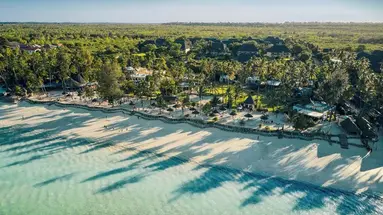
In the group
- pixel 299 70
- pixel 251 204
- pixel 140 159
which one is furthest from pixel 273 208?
pixel 299 70

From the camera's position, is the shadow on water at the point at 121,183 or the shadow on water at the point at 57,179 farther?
the shadow on water at the point at 57,179

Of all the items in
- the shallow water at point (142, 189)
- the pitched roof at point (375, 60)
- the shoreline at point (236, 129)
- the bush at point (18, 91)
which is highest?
the pitched roof at point (375, 60)

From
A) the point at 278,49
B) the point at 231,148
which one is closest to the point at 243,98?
the point at 231,148

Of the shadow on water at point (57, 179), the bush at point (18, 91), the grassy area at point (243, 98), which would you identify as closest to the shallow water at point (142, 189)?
the shadow on water at point (57, 179)

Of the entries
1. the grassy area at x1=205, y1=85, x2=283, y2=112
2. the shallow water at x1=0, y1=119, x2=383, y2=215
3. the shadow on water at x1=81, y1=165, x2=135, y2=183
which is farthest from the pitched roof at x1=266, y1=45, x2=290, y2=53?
the shadow on water at x1=81, y1=165, x2=135, y2=183

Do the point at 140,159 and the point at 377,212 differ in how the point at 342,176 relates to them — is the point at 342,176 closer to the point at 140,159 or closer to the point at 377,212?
the point at 377,212

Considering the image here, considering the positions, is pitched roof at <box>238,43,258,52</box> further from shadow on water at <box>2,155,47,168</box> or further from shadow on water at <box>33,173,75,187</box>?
shadow on water at <box>33,173,75,187</box>

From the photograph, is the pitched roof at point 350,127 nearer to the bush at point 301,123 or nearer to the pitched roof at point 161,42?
the bush at point 301,123
